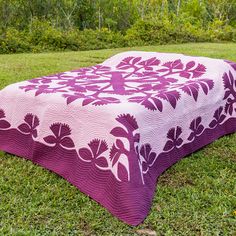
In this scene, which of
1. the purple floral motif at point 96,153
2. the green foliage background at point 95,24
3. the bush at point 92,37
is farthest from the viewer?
the green foliage background at point 95,24

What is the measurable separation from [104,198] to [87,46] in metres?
7.33

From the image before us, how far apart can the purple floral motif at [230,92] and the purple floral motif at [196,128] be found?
45cm

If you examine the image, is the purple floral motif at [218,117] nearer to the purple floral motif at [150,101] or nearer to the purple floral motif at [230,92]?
the purple floral motif at [230,92]

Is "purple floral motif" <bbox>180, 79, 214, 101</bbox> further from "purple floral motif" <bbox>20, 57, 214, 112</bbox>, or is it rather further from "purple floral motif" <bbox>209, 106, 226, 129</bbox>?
"purple floral motif" <bbox>209, 106, 226, 129</bbox>

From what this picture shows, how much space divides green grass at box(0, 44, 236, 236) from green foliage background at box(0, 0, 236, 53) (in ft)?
20.6

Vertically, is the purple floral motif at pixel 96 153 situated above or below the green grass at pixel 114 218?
above

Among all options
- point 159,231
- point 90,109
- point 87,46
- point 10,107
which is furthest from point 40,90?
point 87,46

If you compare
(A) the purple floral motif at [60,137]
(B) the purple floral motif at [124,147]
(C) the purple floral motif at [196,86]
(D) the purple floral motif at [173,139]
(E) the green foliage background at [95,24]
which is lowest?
(E) the green foliage background at [95,24]

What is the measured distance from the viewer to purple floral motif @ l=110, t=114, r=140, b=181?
2160 millimetres

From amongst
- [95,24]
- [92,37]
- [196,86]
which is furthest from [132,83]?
[95,24]

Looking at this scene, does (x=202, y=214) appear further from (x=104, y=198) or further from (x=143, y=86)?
(x=143, y=86)

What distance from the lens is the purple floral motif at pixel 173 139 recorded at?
8.65 feet

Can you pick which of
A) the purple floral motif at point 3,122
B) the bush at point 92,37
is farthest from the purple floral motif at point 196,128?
the bush at point 92,37

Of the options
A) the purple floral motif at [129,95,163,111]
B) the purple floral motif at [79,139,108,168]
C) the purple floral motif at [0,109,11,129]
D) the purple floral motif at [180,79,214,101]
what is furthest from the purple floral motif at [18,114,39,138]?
the purple floral motif at [180,79,214,101]
